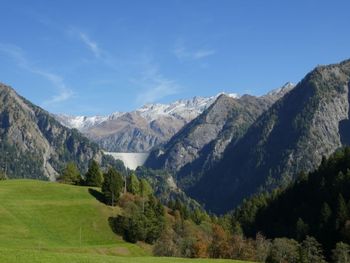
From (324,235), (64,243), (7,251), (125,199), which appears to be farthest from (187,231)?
(7,251)

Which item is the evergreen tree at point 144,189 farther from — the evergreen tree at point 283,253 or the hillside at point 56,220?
the evergreen tree at point 283,253

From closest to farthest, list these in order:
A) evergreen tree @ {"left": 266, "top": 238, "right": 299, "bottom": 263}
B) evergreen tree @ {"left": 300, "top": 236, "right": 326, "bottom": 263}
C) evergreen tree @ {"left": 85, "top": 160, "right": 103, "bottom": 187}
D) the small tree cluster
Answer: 1. evergreen tree @ {"left": 300, "top": 236, "right": 326, "bottom": 263}
2. evergreen tree @ {"left": 266, "top": 238, "right": 299, "bottom": 263}
3. the small tree cluster
4. evergreen tree @ {"left": 85, "top": 160, "right": 103, "bottom": 187}

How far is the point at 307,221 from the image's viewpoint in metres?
198

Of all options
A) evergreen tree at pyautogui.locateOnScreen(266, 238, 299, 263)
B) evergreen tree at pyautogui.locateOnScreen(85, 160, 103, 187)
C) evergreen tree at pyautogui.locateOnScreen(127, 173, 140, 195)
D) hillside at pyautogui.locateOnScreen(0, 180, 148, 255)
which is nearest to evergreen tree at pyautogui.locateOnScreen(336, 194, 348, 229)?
evergreen tree at pyautogui.locateOnScreen(266, 238, 299, 263)

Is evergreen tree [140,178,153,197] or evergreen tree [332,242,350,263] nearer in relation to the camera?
evergreen tree [332,242,350,263]

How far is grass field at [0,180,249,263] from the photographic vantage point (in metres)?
115

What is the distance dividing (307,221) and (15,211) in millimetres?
113911

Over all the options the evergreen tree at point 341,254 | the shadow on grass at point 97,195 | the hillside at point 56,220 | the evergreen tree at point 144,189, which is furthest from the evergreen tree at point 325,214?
the shadow on grass at point 97,195

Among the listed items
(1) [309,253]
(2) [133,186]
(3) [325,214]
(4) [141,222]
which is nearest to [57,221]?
(4) [141,222]

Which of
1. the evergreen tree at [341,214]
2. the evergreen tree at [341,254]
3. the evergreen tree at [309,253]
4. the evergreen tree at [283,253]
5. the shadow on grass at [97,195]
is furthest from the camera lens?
the evergreen tree at [341,214]

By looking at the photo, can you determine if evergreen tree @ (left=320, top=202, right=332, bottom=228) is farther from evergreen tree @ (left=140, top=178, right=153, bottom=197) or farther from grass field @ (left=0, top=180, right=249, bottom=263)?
grass field @ (left=0, top=180, right=249, bottom=263)

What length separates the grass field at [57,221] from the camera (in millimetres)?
115375

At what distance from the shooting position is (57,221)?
137m

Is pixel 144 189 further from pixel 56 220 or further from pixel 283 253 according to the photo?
pixel 283 253
